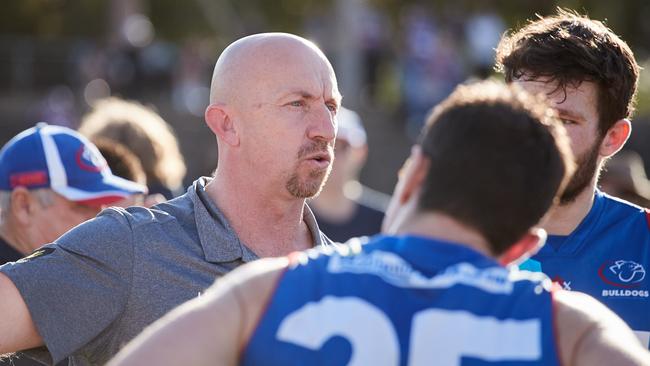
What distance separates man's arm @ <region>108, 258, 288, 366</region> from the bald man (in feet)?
3.56

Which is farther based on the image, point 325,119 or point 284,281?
point 325,119

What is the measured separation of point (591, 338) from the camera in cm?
233

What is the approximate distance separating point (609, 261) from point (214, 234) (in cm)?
130

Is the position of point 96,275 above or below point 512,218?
below

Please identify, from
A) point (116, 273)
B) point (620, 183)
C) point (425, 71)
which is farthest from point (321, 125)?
point (425, 71)

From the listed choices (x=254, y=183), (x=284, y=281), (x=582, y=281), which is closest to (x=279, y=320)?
(x=284, y=281)

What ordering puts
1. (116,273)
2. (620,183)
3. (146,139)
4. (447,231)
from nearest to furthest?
(447,231) < (116,273) < (146,139) < (620,183)

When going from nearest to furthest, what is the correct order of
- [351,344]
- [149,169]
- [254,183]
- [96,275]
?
[351,344] → [96,275] → [254,183] → [149,169]

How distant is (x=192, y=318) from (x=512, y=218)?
0.66m

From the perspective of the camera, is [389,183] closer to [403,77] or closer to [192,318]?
[403,77]

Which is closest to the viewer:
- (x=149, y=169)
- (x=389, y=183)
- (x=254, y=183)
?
(x=254, y=183)

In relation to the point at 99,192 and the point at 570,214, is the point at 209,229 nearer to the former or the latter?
the point at 99,192

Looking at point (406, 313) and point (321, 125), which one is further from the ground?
point (321, 125)

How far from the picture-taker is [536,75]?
12.9ft
